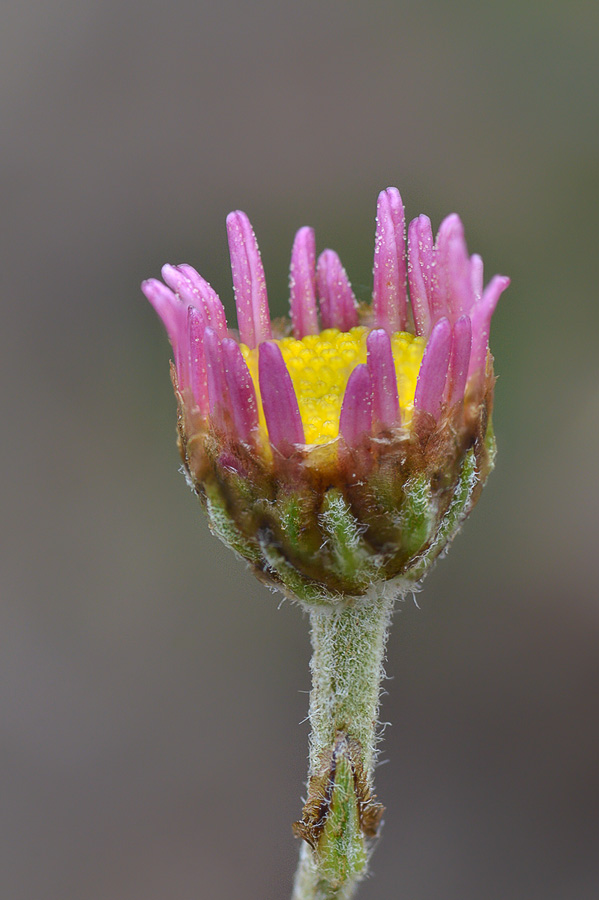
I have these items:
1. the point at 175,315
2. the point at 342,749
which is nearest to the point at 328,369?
the point at 175,315

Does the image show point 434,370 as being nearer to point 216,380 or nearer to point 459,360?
point 459,360

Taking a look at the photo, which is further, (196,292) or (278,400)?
(196,292)

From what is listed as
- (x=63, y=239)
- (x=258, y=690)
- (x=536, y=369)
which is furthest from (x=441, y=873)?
(x=63, y=239)

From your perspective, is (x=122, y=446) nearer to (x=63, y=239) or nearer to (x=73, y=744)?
(x=63, y=239)

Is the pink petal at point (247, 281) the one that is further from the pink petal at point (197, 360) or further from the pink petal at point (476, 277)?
the pink petal at point (476, 277)

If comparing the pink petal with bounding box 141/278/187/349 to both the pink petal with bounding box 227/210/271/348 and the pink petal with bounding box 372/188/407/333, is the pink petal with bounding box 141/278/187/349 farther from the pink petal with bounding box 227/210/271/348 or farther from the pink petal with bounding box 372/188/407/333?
the pink petal with bounding box 372/188/407/333

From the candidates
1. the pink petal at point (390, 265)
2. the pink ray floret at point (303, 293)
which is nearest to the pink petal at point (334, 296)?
the pink ray floret at point (303, 293)

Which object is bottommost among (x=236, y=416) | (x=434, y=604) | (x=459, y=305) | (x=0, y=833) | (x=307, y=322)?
(x=0, y=833)
